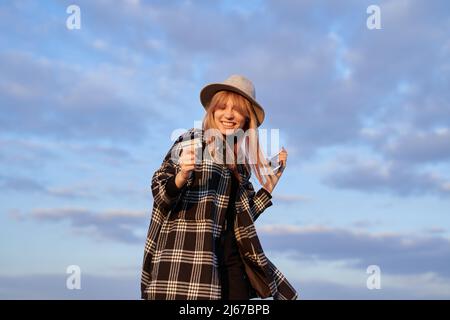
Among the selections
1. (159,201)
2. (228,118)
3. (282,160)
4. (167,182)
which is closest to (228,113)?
(228,118)

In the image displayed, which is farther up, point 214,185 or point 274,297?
point 214,185

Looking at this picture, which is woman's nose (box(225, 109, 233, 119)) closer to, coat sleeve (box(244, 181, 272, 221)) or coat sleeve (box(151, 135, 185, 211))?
coat sleeve (box(151, 135, 185, 211))

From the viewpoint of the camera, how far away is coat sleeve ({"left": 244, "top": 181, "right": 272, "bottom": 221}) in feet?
25.3

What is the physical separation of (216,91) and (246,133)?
0.59 metres

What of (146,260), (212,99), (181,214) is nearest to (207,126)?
(212,99)

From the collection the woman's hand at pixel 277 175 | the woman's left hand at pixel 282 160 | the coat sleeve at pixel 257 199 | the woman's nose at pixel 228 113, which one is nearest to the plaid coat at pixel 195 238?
the coat sleeve at pixel 257 199

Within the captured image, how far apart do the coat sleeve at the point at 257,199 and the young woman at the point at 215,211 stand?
0.04ft

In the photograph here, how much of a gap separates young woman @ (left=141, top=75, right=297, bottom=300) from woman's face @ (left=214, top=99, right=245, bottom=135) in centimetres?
1

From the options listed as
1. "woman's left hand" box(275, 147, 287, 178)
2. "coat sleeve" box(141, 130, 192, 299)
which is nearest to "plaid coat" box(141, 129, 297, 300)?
"coat sleeve" box(141, 130, 192, 299)
